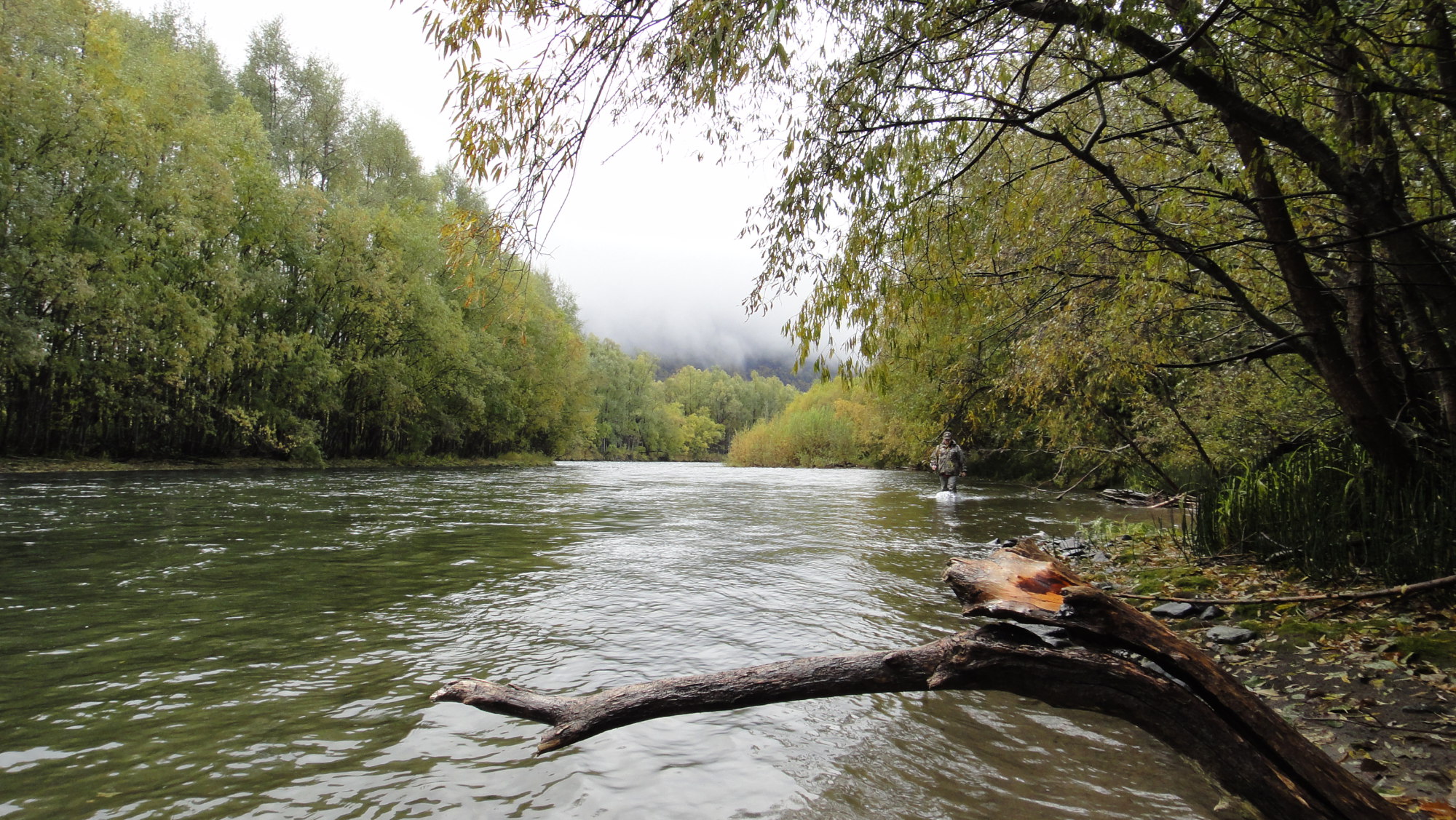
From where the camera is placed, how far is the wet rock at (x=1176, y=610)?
21.0ft

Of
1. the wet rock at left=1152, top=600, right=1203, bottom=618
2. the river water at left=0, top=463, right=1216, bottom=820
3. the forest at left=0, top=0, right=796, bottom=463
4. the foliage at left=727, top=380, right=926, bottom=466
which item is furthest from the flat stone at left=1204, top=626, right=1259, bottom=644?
the foliage at left=727, top=380, right=926, bottom=466

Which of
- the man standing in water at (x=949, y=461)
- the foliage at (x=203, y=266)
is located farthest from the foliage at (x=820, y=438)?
the foliage at (x=203, y=266)

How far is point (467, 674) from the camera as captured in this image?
480cm

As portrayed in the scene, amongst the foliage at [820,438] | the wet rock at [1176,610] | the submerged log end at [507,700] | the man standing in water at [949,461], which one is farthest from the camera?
the foliage at [820,438]

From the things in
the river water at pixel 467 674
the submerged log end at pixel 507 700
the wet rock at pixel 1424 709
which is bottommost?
the river water at pixel 467 674

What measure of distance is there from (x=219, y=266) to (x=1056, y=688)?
33.7 m

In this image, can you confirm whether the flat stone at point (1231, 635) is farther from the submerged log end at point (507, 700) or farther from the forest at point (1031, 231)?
the submerged log end at point (507, 700)

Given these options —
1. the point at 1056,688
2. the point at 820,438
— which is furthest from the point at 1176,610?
the point at 820,438

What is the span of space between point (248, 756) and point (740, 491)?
24095mm

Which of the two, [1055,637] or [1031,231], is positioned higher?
[1031,231]

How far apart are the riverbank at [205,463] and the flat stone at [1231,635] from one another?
32644 millimetres

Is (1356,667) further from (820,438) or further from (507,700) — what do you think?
(820,438)

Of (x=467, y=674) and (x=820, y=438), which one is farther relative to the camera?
(x=820, y=438)

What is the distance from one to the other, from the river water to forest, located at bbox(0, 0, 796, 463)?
9.47 feet
